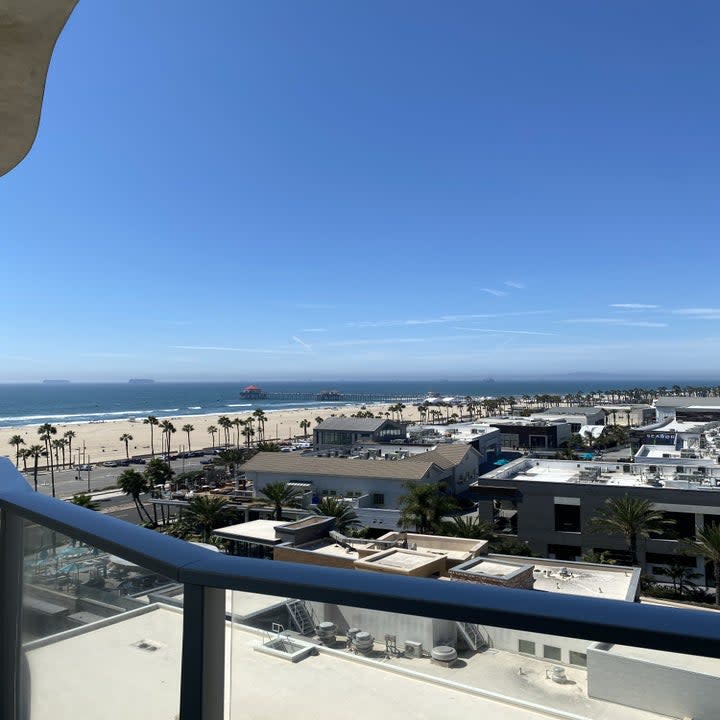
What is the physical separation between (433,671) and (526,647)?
0.19 meters

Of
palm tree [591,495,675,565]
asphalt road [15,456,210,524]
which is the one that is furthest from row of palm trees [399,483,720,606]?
asphalt road [15,456,210,524]

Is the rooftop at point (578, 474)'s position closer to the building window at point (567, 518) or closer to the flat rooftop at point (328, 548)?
the building window at point (567, 518)

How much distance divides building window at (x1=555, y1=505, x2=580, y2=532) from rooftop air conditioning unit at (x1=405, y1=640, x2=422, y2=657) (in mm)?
22321

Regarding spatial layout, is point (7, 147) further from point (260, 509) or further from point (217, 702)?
point (260, 509)

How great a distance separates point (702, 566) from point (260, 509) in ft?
59.5

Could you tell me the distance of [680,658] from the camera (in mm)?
751

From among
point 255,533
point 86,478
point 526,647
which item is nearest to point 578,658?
point 526,647

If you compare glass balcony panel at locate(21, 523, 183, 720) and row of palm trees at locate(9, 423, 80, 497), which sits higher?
glass balcony panel at locate(21, 523, 183, 720)

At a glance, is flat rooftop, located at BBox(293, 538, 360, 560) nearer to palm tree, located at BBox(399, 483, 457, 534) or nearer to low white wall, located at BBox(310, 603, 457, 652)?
palm tree, located at BBox(399, 483, 457, 534)

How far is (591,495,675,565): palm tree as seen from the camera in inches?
728

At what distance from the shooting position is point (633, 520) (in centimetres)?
1847

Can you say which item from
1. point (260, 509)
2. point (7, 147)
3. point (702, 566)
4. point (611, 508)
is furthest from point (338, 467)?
point (7, 147)

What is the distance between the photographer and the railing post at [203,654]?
1.05m

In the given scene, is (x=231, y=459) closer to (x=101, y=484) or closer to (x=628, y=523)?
(x=101, y=484)
